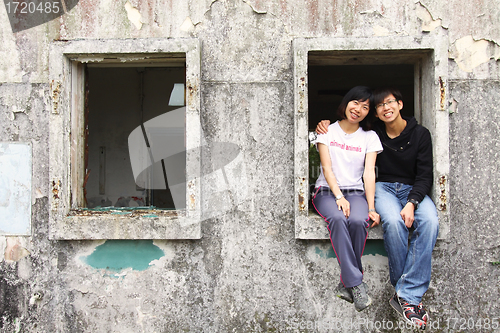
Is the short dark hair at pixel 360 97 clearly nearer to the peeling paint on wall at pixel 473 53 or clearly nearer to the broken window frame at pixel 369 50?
the broken window frame at pixel 369 50

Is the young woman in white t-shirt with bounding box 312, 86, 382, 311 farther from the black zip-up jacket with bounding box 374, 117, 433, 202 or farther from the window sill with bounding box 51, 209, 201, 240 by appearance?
the window sill with bounding box 51, 209, 201, 240

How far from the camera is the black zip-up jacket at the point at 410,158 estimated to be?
2580 mm

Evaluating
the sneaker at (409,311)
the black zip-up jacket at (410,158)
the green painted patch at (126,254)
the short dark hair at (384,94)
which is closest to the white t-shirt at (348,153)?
the black zip-up jacket at (410,158)

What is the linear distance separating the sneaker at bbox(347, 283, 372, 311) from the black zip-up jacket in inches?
30.2

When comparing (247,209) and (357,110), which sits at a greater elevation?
(357,110)

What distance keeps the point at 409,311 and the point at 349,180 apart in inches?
38.9

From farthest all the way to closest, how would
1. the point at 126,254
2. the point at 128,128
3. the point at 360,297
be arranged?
1. the point at 128,128
2. the point at 126,254
3. the point at 360,297

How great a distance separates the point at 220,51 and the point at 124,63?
0.84 meters

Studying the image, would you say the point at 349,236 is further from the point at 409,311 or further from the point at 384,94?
the point at 384,94

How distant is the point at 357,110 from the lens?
260 cm

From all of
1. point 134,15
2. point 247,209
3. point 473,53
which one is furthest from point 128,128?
point 473,53

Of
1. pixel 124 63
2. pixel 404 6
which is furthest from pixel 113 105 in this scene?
pixel 404 6

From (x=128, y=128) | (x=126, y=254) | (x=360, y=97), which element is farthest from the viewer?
(x=128, y=128)

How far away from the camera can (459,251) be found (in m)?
2.65
